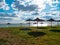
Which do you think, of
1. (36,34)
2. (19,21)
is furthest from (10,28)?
(36,34)

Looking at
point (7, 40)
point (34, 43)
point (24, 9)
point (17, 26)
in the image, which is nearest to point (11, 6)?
point (24, 9)

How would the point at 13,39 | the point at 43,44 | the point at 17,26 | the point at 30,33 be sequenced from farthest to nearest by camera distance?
the point at 17,26, the point at 30,33, the point at 13,39, the point at 43,44

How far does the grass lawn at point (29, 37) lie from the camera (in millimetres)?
11016

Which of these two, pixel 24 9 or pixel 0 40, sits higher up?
pixel 24 9

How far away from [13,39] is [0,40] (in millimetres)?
874

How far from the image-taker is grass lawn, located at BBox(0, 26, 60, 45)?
1102cm

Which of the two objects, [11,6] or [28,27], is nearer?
[11,6]

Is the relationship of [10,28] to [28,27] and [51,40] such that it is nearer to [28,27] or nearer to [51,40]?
[28,27]

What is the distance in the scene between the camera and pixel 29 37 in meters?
11.8

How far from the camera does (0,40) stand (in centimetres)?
1136

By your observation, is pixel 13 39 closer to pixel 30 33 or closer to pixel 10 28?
pixel 30 33

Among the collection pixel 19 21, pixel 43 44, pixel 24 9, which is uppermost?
pixel 24 9

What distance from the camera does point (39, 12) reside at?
41.7 feet

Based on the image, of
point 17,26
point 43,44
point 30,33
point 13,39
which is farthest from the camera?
point 17,26
